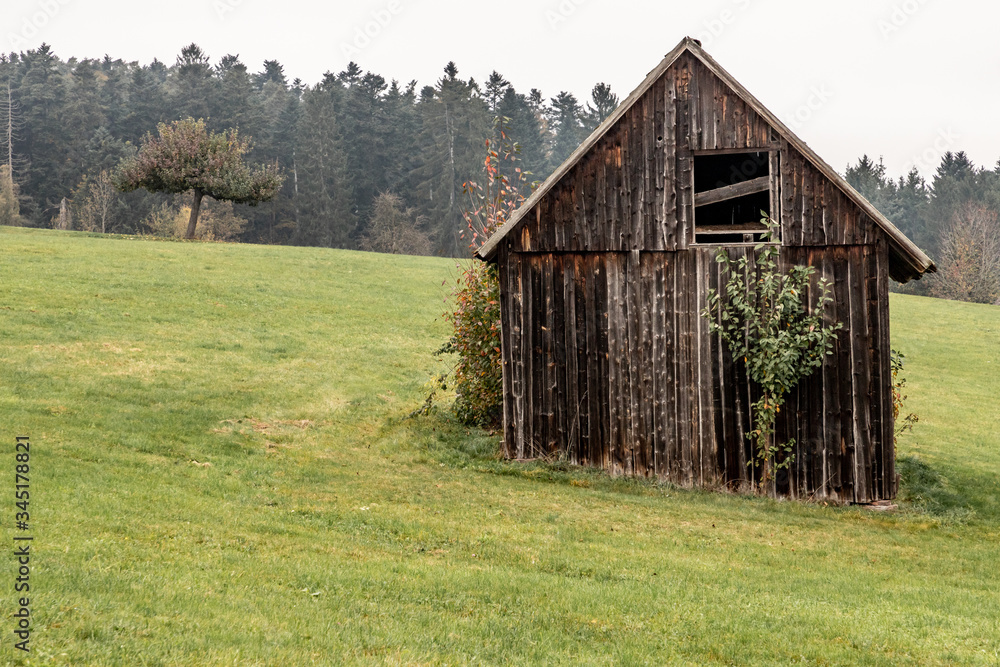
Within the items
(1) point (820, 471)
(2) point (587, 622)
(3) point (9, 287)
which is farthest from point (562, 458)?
(3) point (9, 287)

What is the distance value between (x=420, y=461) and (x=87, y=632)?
34.6ft

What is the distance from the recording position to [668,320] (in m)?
16.2

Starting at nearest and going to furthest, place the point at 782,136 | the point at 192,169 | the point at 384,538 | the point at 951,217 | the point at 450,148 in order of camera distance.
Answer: the point at 384,538
the point at 782,136
the point at 192,169
the point at 450,148
the point at 951,217

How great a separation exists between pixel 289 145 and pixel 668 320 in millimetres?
78363

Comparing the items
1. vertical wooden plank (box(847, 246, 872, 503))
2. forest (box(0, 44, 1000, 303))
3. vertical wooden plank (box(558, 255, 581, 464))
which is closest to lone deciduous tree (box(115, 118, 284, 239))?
forest (box(0, 44, 1000, 303))

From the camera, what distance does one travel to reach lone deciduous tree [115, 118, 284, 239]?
50.2m

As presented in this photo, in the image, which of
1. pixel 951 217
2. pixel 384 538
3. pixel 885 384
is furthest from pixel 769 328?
pixel 951 217

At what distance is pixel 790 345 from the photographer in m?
15.2

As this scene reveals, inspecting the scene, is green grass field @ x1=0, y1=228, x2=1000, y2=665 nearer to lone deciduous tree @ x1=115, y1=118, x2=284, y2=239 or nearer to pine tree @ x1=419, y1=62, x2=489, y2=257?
lone deciduous tree @ x1=115, y1=118, x2=284, y2=239

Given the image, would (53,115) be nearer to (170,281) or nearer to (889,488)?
(170,281)

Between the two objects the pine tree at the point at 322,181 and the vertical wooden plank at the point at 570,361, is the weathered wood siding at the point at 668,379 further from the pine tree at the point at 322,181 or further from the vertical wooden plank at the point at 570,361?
the pine tree at the point at 322,181

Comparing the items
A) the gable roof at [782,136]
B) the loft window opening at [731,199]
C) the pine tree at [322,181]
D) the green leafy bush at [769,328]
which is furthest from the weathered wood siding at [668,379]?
the pine tree at [322,181]

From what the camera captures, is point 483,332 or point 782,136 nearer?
point 782,136

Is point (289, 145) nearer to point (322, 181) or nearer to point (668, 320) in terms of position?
point (322, 181)
